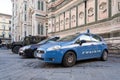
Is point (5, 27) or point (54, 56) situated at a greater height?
point (5, 27)

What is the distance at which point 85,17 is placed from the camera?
21078 mm

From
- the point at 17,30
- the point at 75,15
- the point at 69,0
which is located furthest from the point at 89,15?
the point at 17,30

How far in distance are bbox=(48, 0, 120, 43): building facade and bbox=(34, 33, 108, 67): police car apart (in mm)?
4605

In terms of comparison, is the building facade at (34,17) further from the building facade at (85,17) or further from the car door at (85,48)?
the car door at (85,48)

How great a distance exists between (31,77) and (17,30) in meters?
49.0

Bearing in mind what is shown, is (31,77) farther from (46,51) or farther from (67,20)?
(67,20)

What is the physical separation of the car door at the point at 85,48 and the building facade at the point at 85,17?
4971 mm

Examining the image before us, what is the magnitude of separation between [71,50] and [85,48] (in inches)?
37.5

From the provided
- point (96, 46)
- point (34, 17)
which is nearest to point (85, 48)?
point (96, 46)

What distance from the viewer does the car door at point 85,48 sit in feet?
32.2

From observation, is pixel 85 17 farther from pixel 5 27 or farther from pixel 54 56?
pixel 5 27

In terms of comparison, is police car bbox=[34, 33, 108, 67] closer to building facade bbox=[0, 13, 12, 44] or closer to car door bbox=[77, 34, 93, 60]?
car door bbox=[77, 34, 93, 60]

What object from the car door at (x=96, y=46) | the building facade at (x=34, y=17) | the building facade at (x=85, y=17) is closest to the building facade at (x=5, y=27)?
the building facade at (x=34, y=17)

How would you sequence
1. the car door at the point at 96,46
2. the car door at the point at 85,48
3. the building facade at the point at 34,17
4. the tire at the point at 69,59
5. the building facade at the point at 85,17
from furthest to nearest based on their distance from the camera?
1. the building facade at the point at 34,17
2. the building facade at the point at 85,17
3. the car door at the point at 96,46
4. the car door at the point at 85,48
5. the tire at the point at 69,59
